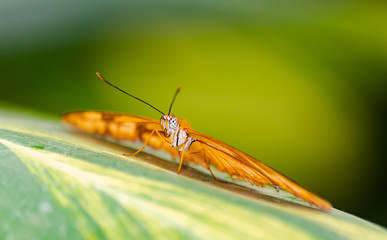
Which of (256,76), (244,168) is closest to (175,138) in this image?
(244,168)

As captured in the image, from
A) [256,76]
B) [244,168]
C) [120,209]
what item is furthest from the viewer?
[256,76]

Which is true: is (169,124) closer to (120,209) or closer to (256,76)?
(120,209)

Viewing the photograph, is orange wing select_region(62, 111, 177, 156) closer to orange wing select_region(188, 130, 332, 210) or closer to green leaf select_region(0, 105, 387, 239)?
orange wing select_region(188, 130, 332, 210)

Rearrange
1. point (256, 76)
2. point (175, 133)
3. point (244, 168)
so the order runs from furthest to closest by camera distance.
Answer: point (256, 76)
point (175, 133)
point (244, 168)

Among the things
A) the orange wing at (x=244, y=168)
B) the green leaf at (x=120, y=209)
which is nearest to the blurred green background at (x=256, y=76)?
the orange wing at (x=244, y=168)

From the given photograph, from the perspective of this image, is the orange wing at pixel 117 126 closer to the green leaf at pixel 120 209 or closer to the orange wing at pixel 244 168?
the orange wing at pixel 244 168

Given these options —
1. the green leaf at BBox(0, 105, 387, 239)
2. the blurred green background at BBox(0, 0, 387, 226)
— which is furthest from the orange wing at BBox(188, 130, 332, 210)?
the blurred green background at BBox(0, 0, 387, 226)

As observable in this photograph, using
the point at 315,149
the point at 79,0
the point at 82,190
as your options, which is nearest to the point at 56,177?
the point at 82,190
